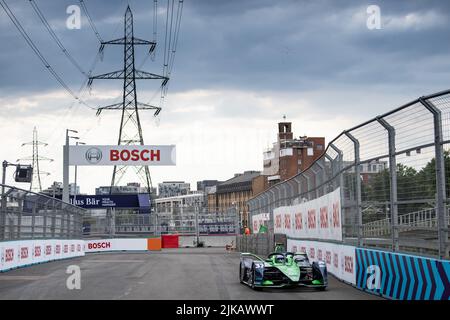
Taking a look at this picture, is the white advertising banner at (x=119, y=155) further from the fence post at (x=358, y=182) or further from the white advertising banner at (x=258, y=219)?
the fence post at (x=358, y=182)

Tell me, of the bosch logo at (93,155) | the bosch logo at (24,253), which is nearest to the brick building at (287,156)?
the bosch logo at (93,155)

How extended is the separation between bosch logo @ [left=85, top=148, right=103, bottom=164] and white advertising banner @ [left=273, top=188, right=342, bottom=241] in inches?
798

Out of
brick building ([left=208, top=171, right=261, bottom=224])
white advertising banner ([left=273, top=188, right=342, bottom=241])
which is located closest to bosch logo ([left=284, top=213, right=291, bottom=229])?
white advertising banner ([left=273, top=188, right=342, bottom=241])

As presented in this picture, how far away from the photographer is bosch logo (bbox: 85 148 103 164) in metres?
44.8

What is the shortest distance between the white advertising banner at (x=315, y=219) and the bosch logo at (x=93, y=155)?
20.3 meters

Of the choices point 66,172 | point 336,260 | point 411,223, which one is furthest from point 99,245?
point 411,223

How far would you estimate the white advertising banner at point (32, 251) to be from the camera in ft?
65.2

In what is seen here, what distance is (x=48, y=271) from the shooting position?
19.9 m

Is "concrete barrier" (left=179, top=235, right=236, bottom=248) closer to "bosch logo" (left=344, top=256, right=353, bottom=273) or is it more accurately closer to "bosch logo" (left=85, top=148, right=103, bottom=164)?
"bosch logo" (left=85, top=148, right=103, bottom=164)

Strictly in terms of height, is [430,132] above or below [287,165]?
below
